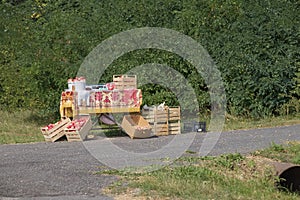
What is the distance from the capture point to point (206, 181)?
890 cm

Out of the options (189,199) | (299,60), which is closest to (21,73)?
(299,60)

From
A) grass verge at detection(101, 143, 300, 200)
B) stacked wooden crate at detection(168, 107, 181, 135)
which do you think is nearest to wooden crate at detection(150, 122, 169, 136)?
stacked wooden crate at detection(168, 107, 181, 135)

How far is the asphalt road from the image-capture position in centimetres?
848

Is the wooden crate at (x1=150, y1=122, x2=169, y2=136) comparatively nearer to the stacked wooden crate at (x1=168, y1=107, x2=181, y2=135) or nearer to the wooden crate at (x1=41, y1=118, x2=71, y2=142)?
the stacked wooden crate at (x1=168, y1=107, x2=181, y2=135)

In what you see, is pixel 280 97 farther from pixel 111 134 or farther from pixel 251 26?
pixel 111 134

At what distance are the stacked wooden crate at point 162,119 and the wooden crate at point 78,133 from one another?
1.56 m

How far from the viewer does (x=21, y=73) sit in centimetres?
1866

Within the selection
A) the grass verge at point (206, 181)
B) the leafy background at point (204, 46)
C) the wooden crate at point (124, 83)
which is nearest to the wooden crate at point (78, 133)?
the wooden crate at point (124, 83)

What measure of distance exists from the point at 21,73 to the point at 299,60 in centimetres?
813

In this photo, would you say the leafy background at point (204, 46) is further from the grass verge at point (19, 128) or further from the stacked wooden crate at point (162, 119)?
the stacked wooden crate at point (162, 119)

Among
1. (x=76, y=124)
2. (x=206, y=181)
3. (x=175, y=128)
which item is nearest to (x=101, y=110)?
(x=76, y=124)

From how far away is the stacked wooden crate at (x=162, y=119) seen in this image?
48.9 feet

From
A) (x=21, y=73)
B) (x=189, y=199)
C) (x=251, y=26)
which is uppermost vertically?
(x=251, y=26)

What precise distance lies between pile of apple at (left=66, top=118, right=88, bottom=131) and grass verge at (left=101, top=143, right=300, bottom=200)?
402cm
